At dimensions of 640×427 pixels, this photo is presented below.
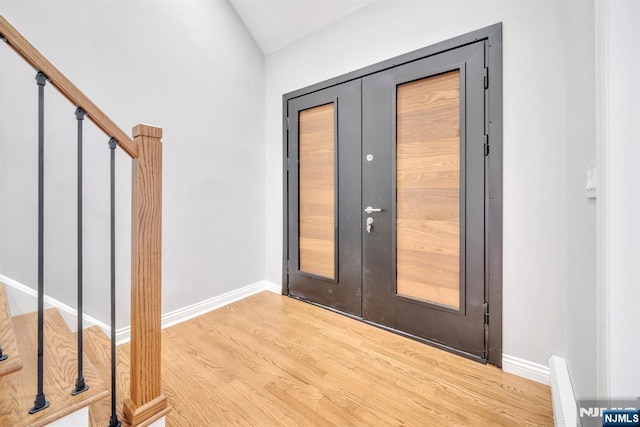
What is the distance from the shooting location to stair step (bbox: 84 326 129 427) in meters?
1.13

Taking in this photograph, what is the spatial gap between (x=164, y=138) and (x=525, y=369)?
2903 millimetres

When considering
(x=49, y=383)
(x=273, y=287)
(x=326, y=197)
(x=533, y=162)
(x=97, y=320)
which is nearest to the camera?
(x=49, y=383)

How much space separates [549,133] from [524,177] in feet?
0.86

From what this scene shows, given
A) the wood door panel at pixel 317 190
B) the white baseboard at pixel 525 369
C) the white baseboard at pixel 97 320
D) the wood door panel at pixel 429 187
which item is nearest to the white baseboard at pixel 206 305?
the white baseboard at pixel 97 320

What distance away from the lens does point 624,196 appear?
2.39ft

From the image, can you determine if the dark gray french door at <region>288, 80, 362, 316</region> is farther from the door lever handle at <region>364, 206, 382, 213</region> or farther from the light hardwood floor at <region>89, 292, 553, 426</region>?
the light hardwood floor at <region>89, 292, 553, 426</region>

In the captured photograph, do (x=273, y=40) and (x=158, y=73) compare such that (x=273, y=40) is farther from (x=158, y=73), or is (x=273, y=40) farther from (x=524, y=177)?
(x=524, y=177)

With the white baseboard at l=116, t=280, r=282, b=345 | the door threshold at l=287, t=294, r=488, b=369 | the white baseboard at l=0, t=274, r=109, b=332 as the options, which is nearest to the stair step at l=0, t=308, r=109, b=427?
the white baseboard at l=0, t=274, r=109, b=332

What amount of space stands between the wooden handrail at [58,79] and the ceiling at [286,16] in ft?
6.98

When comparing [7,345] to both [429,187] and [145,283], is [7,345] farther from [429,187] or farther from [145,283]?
[429,187]

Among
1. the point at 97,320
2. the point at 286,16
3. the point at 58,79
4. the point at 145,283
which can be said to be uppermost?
the point at 286,16

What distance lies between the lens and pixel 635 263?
724mm

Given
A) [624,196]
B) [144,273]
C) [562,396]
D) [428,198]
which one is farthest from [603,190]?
[144,273]

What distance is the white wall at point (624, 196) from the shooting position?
0.72 metres
